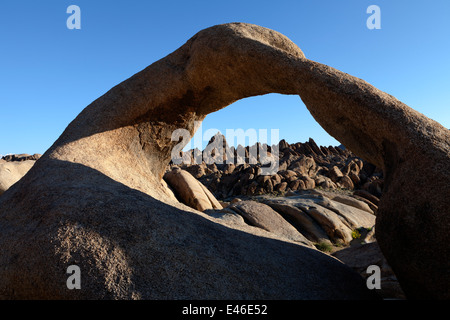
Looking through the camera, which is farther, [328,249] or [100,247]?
[328,249]

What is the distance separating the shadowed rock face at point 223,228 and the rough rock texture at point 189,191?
287 inches

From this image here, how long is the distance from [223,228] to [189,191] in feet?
29.5

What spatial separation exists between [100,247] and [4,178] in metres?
12.7

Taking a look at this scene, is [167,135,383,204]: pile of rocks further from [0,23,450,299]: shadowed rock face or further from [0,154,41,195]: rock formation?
[0,154,41,195]: rock formation

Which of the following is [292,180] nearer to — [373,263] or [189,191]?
[189,191]

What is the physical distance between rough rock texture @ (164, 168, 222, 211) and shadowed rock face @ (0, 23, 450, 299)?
729cm

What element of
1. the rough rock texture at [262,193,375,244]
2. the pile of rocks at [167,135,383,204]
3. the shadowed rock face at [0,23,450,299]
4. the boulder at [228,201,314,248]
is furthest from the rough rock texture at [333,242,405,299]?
the pile of rocks at [167,135,383,204]

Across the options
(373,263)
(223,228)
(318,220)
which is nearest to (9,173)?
(223,228)

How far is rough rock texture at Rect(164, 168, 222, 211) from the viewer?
1392cm

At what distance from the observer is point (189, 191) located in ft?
46.5

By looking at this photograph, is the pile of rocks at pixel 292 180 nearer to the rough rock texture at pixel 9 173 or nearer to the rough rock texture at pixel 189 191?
the rough rock texture at pixel 189 191

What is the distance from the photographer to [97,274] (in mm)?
3627
